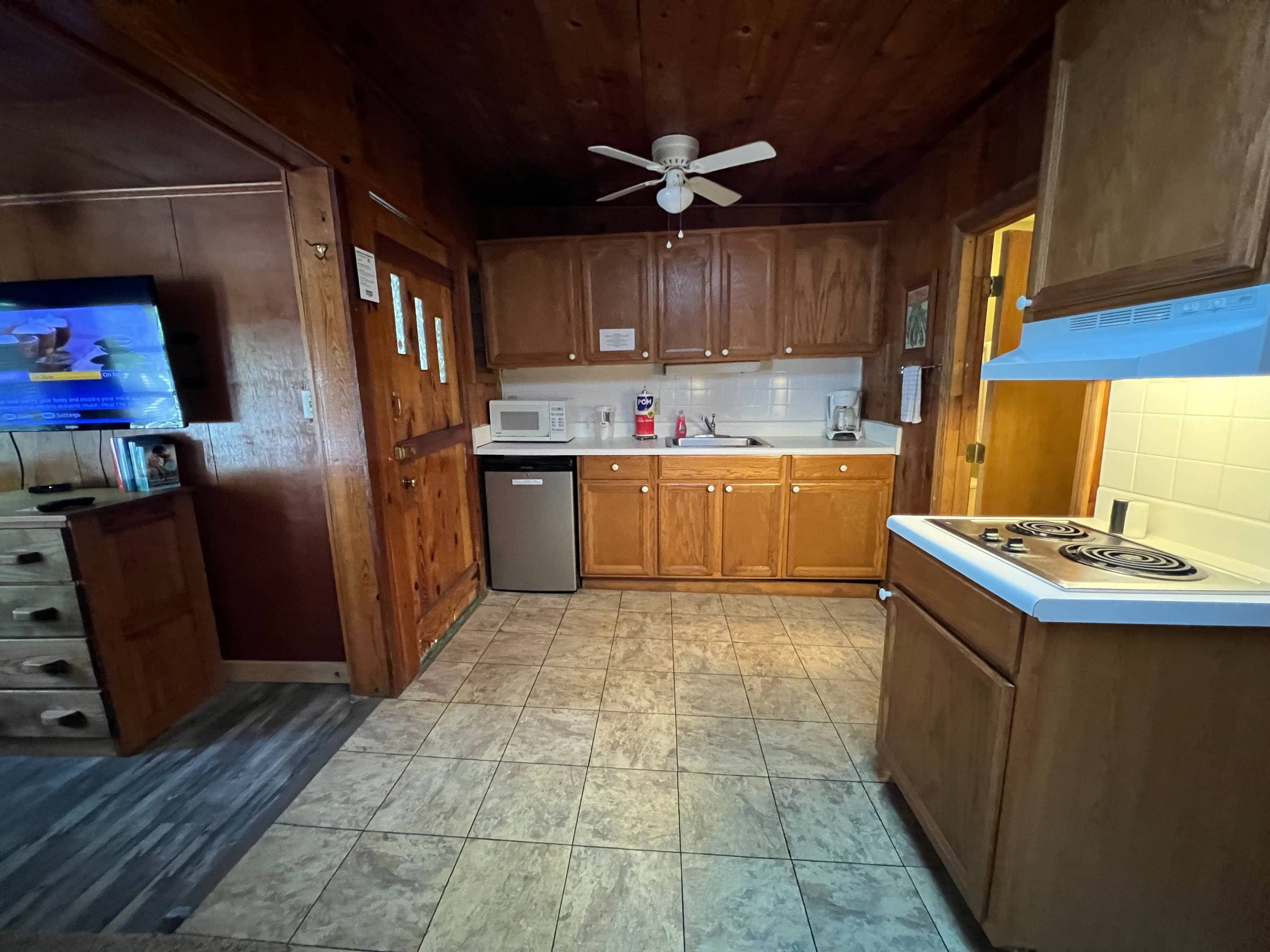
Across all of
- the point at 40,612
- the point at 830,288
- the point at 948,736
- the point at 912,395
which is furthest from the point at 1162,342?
the point at 40,612

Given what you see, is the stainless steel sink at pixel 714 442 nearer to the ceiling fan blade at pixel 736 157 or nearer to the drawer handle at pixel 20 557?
the ceiling fan blade at pixel 736 157

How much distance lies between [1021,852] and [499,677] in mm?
1860

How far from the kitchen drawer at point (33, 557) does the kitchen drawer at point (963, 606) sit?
270 centimetres

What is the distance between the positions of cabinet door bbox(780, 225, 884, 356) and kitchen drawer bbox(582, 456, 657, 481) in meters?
1.13

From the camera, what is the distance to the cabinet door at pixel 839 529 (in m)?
2.84

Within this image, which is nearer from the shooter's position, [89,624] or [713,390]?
[89,624]

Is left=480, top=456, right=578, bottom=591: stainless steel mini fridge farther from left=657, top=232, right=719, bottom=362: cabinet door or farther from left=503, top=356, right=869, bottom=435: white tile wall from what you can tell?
left=657, top=232, right=719, bottom=362: cabinet door

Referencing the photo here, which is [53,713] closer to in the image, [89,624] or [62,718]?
[62,718]

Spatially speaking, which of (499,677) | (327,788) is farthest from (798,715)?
(327,788)

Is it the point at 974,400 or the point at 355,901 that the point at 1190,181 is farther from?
the point at 355,901

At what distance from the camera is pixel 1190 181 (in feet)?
3.05

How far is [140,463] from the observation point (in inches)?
74.8

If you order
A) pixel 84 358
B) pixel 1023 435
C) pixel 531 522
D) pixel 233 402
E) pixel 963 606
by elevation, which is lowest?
pixel 531 522

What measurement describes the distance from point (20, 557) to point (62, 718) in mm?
589
